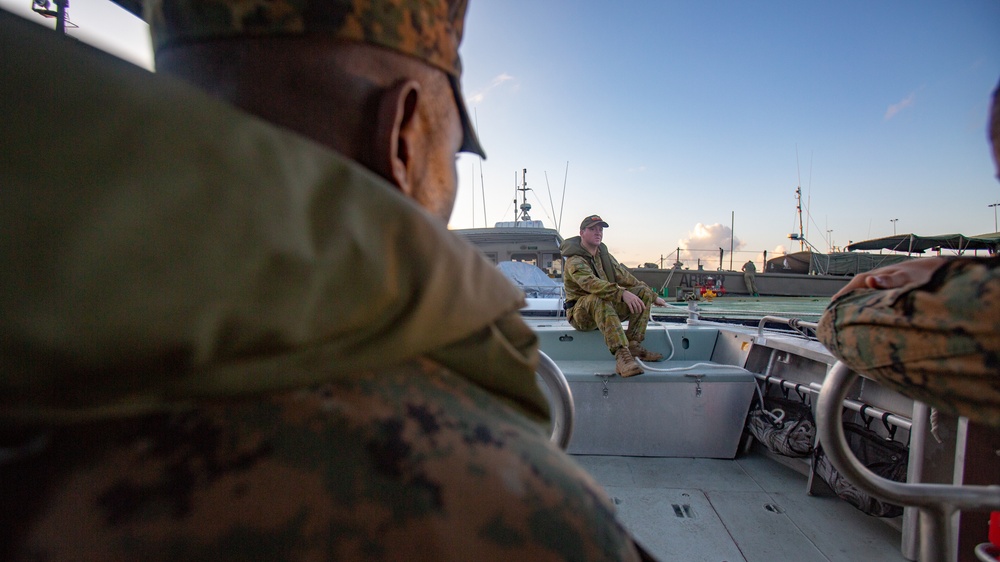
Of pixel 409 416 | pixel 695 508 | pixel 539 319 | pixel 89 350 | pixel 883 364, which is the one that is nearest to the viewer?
Answer: pixel 89 350

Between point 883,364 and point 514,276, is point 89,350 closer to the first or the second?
point 883,364

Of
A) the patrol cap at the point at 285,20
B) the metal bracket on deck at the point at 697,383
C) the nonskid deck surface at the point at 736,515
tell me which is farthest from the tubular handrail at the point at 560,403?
the metal bracket on deck at the point at 697,383

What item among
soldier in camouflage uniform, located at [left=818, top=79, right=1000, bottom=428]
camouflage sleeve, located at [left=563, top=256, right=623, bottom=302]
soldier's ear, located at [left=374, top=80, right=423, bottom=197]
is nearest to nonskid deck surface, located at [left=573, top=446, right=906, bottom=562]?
camouflage sleeve, located at [left=563, top=256, right=623, bottom=302]

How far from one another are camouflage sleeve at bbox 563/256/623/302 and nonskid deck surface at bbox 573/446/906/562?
4.19 feet

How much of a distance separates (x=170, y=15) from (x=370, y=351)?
432 mm

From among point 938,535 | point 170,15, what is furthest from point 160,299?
point 938,535

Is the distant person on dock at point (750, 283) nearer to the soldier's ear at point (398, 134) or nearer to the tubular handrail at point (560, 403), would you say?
the tubular handrail at point (560, 403)

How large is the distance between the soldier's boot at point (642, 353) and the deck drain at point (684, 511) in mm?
1366

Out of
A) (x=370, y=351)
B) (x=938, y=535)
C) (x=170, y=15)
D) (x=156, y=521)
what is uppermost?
(x=170, y=15)

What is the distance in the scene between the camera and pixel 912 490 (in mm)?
941

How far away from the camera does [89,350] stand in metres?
0.26

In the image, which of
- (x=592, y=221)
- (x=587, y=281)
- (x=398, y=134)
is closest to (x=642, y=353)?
(x=587, y=281)

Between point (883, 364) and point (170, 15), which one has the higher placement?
point (170, 15)

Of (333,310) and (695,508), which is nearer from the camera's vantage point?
(333,310)
